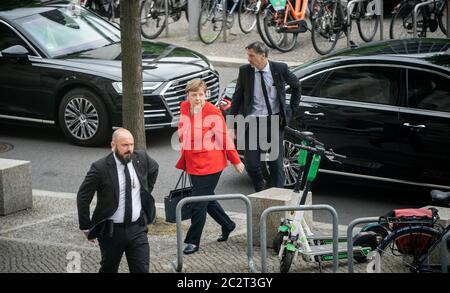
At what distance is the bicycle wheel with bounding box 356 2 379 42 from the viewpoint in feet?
66.7

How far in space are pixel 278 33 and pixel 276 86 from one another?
9.27 metres

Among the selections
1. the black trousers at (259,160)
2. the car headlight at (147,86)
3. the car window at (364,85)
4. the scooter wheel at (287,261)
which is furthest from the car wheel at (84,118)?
the scooter wheel at (287,261)

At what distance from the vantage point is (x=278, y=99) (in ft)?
37.2

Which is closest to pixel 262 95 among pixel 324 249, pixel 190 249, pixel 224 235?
pixel 224 235

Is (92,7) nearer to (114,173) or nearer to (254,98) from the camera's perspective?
(254,98)

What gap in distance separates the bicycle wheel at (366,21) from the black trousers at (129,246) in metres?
12.4

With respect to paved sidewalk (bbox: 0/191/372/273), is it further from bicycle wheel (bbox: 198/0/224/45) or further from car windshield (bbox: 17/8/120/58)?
bicycle wheel (bbox: 198/0/224/45)

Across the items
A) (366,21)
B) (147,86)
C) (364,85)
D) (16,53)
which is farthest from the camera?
(366,21)

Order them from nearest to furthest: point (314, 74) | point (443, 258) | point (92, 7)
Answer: point (443, 258)
point (314, 74)
point (92, 7)

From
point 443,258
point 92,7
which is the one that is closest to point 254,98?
point 443,258

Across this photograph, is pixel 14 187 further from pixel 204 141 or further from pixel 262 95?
pixel 262 95

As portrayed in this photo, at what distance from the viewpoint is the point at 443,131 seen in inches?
448

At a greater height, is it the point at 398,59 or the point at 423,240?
the point at 398,59

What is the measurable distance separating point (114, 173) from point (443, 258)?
8.32 ft
